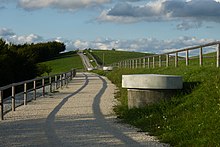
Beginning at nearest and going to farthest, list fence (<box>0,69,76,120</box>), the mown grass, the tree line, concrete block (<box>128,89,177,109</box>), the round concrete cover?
the mown grass, the round concrete cover, concrete block (<box>128,89,177,109</box>), fence (<box>0,69,76,120</box>), the tree line

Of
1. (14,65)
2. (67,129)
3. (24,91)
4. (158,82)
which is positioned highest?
(14,65)

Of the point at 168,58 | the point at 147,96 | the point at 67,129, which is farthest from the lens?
the point at 168,58

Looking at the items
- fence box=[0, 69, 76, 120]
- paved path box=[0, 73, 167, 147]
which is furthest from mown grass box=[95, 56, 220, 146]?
fence box=[0, 69, 76, 120]

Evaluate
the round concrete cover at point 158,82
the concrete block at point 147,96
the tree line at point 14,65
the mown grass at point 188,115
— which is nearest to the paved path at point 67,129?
the mown grass at point 188,115

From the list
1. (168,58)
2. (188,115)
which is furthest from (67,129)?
(168,58)

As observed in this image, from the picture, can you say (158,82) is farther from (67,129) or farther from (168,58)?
(168,58)

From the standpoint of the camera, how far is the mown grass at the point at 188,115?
9398 millimetres

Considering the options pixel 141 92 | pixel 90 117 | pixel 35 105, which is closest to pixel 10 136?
pixel 90 117

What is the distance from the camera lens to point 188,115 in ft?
36.8

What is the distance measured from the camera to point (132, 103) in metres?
14.7

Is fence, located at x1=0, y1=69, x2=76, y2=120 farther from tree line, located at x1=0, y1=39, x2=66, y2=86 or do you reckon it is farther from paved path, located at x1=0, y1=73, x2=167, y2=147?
tree line, located at x1=0, y1=39, x2=66, y2=86

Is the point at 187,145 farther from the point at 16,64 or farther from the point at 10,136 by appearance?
the point at 16,64

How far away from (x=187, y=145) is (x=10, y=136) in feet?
13.8

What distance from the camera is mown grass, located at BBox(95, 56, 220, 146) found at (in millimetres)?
9398
